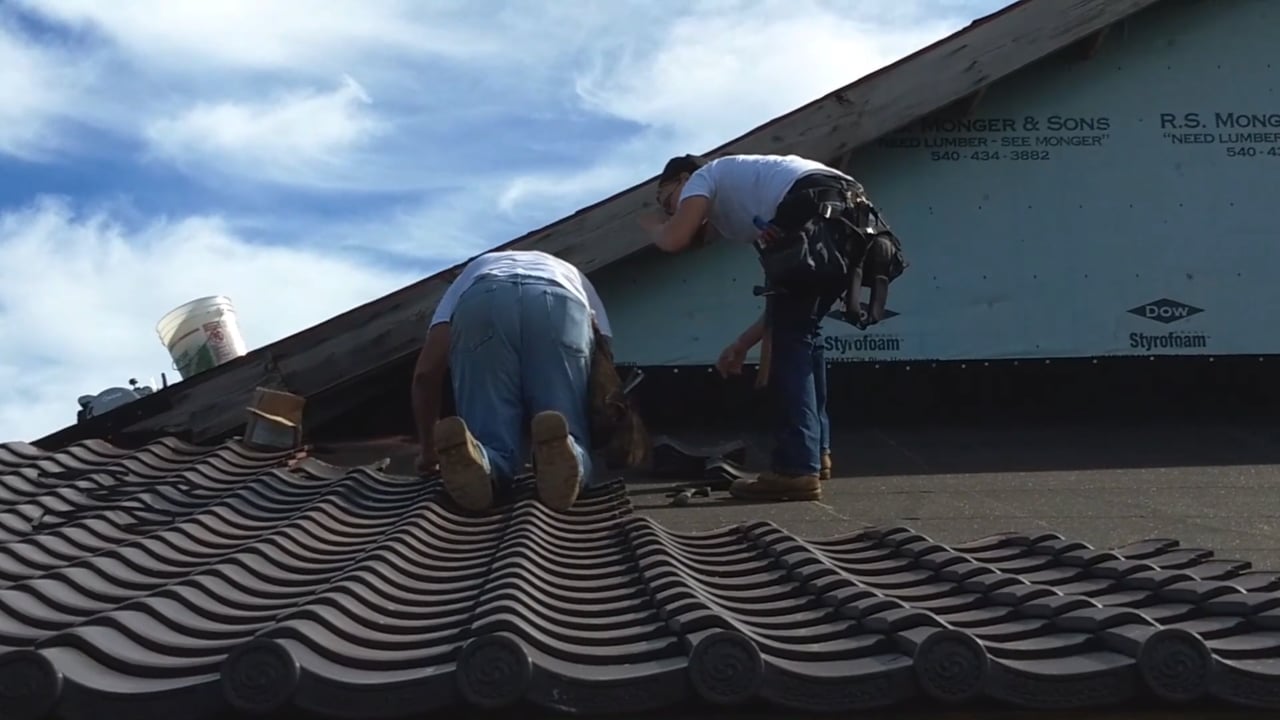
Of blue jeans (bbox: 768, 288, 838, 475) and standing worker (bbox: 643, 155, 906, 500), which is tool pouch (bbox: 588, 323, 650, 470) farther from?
blue jeans (bbox: 768, 288, 838, 475)

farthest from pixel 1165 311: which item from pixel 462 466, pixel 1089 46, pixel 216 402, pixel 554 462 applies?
pixel 216 402

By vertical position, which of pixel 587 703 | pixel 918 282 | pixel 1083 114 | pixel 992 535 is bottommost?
pixel 587 703

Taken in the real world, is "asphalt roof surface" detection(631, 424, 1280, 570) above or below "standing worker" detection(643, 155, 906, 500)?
below

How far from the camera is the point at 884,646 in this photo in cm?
231

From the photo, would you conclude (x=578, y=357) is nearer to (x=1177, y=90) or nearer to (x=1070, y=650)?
(x=1070, y=650)

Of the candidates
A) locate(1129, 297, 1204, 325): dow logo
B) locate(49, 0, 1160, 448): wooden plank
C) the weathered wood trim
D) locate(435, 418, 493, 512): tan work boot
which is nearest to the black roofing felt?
locate(435, 418, 493, 512): tan work boot

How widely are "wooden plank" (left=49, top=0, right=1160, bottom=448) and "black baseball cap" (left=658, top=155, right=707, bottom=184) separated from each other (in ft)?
4.51

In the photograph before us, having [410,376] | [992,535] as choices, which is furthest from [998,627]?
[410,376]

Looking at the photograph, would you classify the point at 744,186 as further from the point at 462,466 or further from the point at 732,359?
the point at 462,466

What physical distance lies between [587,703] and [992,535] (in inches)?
92.1

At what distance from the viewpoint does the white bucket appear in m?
7.14

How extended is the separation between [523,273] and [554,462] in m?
0.99

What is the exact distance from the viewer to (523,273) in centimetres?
511

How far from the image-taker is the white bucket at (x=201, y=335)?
7.14m
